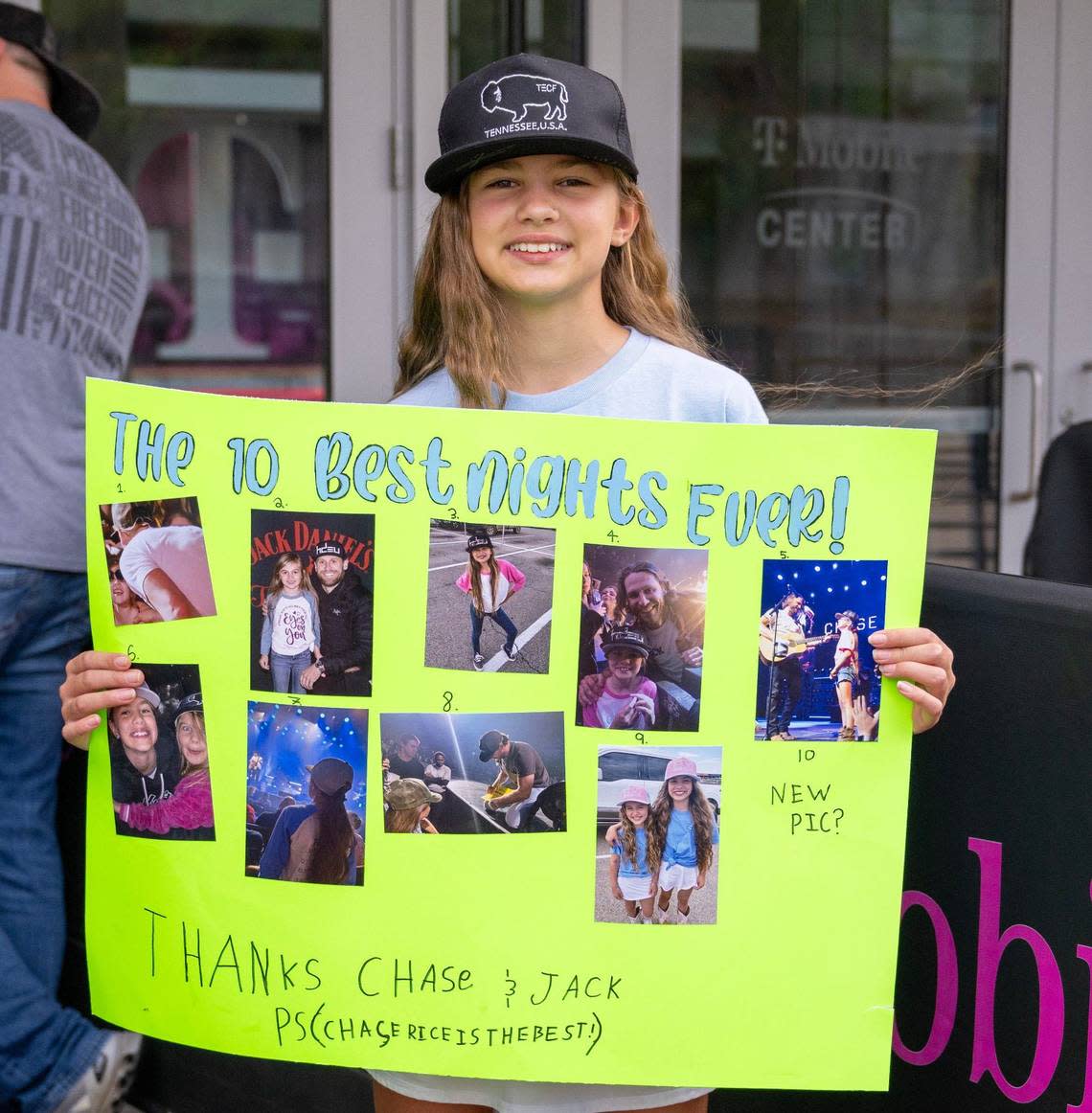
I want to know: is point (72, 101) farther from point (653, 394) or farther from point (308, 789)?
point (308, 789)

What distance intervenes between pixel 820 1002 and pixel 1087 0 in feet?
10.9

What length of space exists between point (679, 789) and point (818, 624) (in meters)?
0.20

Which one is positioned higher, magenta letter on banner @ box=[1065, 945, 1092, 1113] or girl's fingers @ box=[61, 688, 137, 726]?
girl's fingers @ box=[61, 688, 137, 726]

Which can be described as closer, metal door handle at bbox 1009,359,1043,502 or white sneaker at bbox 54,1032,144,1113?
white sneaker at bbox 54,1032,144,1113

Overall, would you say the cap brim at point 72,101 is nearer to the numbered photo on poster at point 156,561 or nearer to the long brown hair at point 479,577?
the numbered photo on poster at point 156,561

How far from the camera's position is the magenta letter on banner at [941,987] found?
156cm

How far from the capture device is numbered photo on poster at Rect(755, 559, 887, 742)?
1.26 meters

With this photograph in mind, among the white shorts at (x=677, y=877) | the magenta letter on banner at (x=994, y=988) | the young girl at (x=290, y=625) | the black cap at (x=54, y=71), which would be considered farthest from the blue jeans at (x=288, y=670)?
the black cap at (x=54, y=71)

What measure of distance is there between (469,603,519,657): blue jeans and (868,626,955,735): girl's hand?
1.06ft

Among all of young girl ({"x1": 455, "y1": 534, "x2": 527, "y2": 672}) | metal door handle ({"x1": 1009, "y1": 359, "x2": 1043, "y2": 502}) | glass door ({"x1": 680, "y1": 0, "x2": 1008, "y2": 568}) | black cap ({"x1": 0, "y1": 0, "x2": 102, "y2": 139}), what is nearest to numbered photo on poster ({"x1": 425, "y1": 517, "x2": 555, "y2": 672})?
young girl ({"x1": 455, "y1": 534, "x2": 527, "y2": 672})

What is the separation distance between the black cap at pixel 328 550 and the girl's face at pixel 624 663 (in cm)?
26

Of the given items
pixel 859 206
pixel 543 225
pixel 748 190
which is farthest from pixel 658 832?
pixel 859 206

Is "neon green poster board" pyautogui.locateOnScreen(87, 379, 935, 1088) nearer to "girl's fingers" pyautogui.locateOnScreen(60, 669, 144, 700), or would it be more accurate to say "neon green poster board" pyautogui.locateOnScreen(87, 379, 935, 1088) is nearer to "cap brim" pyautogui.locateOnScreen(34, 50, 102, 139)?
"girl's fingers" pyautogui.locateOnScreen(60, 669, 144, 700)

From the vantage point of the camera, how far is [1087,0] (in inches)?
147
